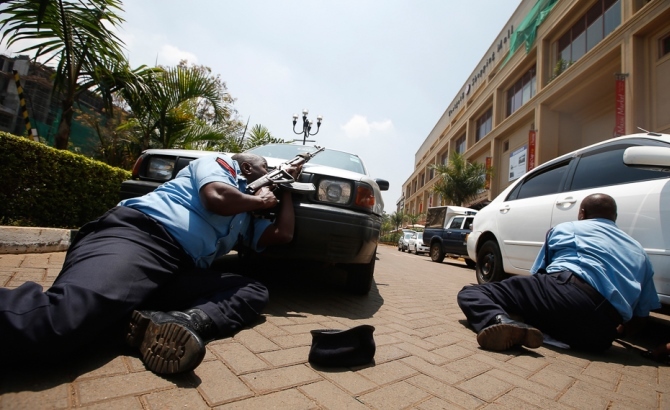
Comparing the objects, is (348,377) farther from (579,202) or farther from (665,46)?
(665,46)

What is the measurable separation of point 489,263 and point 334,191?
112 inches

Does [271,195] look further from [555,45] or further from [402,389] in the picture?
[555,45]

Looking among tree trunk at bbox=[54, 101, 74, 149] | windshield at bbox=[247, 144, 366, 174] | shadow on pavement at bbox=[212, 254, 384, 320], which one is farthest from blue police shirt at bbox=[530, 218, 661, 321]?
tree trunk at bbox=[54, 101, 74, 149]

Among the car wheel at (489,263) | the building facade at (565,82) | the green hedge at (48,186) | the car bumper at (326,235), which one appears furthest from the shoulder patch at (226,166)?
the building facade at (565,82)

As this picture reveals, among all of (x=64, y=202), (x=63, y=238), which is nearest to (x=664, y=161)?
(x=63, y=238)

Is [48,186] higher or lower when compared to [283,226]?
higher

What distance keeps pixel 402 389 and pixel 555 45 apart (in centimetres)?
2184

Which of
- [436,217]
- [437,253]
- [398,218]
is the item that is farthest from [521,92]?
[398,218]

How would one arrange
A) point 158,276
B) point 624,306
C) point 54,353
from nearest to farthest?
point 54,353 → point 158,276 → point 624,306

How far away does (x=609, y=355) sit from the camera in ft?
7.17

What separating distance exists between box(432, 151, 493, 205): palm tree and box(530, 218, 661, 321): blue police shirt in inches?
855

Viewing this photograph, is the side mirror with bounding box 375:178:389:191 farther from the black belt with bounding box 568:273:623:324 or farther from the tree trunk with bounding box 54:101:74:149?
the tree trunk with bounding box 54:101:74:149

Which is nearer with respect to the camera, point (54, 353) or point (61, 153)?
point (54, 353)

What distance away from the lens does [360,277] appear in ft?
9.88
